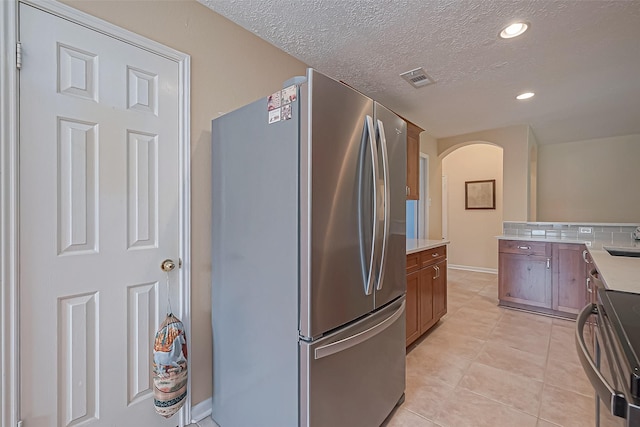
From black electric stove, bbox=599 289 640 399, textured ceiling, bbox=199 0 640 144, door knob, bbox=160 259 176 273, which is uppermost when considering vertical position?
textured ceiling, bbox=199 0 640 144

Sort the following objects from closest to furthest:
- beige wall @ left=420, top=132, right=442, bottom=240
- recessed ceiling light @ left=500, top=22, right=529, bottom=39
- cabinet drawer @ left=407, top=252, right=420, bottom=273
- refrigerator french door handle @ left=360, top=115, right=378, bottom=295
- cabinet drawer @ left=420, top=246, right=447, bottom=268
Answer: refrigerator french door handle @ left=360, top=115, right=378, bottom=295
recessed ceiling light @ left=500, top=22, right=529, bottom=39
cabinet drawer @ left=407, top=252, right=420, bottom=273
cabinet drawer @ left=420, top=246, right=447, bottom=268
beige wall @ left=420, top=132, right=442, bottom=240

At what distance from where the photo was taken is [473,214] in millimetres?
5871

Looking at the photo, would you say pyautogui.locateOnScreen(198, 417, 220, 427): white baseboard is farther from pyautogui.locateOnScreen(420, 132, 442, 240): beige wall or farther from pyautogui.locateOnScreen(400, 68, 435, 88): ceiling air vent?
pyautogui.locateOnScreen(420, 132, 442, 240): beige wall

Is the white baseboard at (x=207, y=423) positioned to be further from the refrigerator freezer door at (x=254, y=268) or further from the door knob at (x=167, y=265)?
the door knob at (x=167, y=265)

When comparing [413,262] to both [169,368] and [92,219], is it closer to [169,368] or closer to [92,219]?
[169,368]

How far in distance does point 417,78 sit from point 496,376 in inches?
100

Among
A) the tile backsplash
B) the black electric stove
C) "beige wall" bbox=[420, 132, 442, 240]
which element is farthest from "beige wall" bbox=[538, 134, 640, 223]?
the black electric stove

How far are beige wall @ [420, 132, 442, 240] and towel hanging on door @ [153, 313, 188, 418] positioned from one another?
3.90 meters

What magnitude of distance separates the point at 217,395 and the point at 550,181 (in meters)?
6.35

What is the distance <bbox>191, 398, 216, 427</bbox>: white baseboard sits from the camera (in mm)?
1684

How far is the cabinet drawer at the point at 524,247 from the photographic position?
3.42 metres

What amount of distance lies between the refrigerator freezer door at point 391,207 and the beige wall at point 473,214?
4.53 metres

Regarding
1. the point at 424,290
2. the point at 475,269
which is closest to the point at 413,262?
the point at 424,290

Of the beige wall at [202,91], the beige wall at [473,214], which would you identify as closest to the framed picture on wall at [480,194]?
the beige wall at [473,214]
